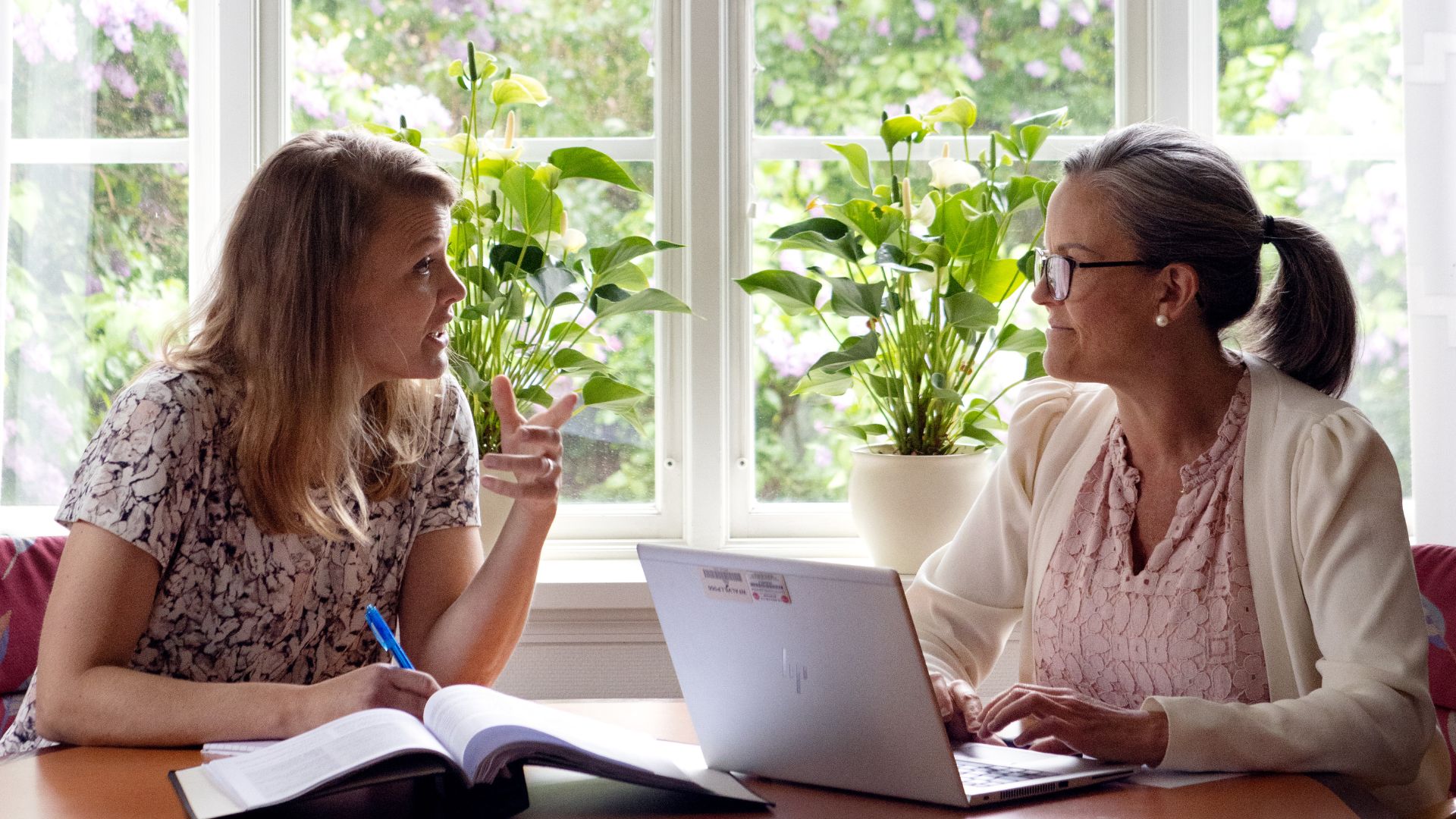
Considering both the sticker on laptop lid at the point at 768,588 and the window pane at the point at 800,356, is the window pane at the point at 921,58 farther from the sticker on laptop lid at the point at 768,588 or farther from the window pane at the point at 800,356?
the sticker on laptop lid at the point at 768,588

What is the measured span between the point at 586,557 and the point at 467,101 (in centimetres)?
93

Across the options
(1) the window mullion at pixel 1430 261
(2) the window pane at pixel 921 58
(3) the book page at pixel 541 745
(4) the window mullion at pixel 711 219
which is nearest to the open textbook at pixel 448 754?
(3) the book page at pixel 541 745

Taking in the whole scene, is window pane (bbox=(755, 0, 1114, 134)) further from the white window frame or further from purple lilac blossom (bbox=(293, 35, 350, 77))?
purple lilac blossom (bbox=(293, 35, 350, 77))

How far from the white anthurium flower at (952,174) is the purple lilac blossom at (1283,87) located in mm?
653

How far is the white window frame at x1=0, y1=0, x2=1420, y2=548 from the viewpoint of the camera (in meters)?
2.45

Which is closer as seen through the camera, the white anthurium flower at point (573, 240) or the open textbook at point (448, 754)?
the open textbook at point (448, 754)

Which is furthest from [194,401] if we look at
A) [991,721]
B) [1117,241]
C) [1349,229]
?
[1349,229]

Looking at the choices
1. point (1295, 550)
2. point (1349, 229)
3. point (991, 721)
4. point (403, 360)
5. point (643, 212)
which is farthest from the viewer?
point (643, 212)

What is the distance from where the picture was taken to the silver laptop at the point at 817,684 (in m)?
0.94

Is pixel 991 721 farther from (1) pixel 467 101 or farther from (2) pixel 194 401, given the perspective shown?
(1) pixel 467 101

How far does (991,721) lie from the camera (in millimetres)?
1191

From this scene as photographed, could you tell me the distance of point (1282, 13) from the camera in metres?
2.46

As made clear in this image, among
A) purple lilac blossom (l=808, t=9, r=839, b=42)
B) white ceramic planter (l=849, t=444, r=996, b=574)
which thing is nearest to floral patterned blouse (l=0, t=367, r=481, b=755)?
white ceramic planter (l=849, t=444, r=996, b=574)

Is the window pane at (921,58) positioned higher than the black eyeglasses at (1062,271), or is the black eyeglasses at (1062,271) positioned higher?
the window pane at (921,58)
